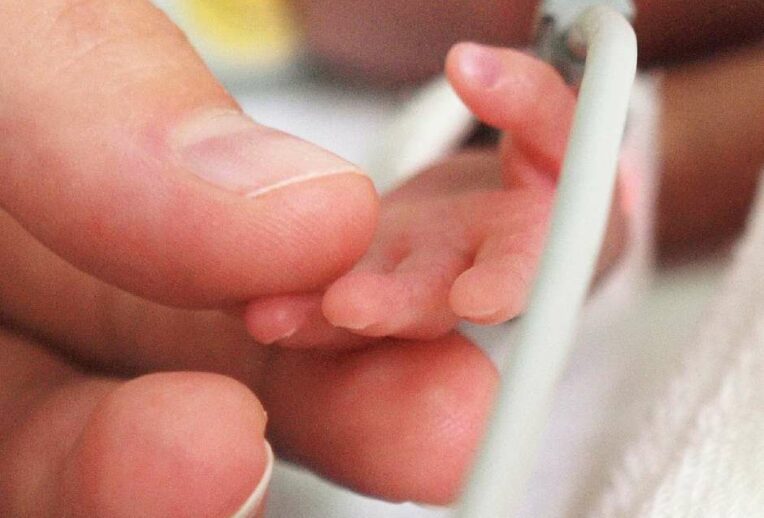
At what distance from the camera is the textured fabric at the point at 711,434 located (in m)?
0.26

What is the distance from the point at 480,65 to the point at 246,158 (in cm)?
11

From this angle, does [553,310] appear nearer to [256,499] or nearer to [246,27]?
[256,499]

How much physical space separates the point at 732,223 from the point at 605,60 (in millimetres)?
350

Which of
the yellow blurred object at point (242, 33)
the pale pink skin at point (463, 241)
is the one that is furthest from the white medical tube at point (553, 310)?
the yellow blurred object at point (242, 33)

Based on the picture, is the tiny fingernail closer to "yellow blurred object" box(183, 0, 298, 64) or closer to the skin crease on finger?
the skin crease on finger

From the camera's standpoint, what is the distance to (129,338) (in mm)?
338

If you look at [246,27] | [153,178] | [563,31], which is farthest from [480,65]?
[246,27]

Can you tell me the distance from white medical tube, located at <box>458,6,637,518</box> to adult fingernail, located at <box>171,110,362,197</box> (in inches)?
3.1

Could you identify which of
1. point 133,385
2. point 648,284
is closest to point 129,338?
point 133,385

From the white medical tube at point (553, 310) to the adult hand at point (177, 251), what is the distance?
0.25ft

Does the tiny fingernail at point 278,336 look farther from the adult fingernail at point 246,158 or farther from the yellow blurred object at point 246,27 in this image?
the yellow blurred object at point 246,27

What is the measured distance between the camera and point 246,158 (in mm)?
243

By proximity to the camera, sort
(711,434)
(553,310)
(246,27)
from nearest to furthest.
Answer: (553,310) < (711,434) < (246,27)

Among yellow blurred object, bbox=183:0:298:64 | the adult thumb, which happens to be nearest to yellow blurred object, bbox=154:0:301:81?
yellow blurred object, bbox=183:0:298:64
